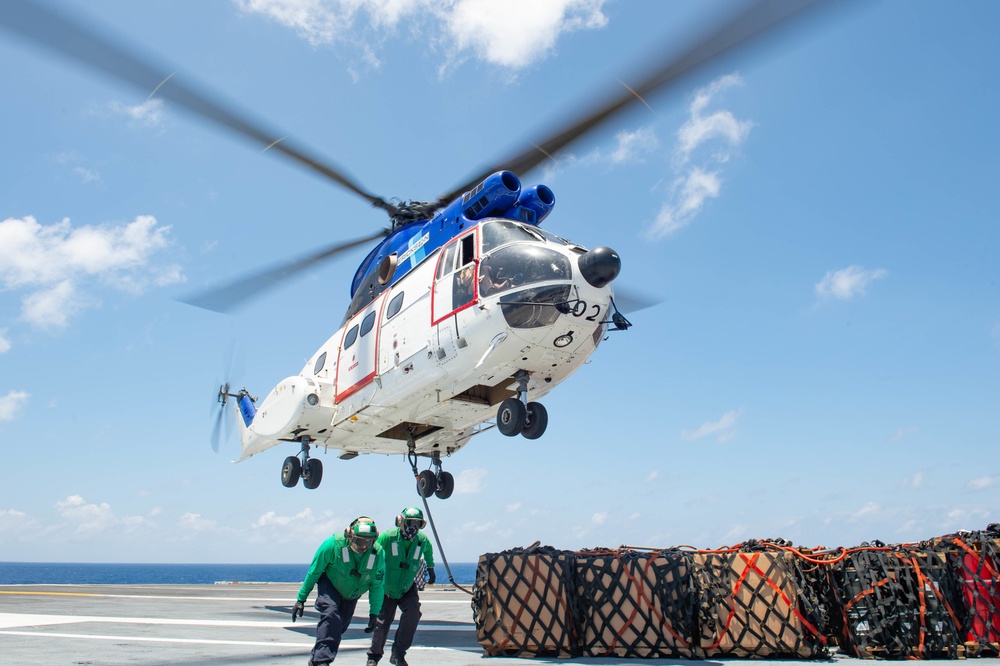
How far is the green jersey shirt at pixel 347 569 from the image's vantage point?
716 cm

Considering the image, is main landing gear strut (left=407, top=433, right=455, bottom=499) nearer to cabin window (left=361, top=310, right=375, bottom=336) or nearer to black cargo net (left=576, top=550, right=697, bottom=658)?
cabin window (left=361, top=310, right=375, bottom=336)

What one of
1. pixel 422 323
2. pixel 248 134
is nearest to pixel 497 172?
pixel 422 323

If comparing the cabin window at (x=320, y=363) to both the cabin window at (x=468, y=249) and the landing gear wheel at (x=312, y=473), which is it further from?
the cabin window at (x=468, y=249)

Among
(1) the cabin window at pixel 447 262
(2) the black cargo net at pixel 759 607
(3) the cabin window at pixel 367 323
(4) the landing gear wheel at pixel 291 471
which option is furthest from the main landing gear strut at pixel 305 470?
(2) the black cargo net at pixel 759 607

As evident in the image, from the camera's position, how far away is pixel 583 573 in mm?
8398

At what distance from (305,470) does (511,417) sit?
6.63m

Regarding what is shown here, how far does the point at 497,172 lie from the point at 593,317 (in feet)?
10.8

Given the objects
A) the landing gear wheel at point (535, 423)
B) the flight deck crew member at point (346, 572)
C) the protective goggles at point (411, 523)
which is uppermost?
the landing gear wheel at point (535, 423)

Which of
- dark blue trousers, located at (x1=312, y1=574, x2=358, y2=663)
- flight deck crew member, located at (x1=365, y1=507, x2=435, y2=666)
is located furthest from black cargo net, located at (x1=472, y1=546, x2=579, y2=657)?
dark blue trousers, located at (x1=312, y1=574, x2=358, y2=663)

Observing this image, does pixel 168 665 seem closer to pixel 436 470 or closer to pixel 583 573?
pixel 583 573

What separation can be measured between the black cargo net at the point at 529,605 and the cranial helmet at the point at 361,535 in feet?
6.60

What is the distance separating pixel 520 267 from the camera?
420 inches

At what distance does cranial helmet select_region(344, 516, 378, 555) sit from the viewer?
719 centimetres

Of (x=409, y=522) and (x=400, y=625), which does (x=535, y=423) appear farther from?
(x=400, y=625)
